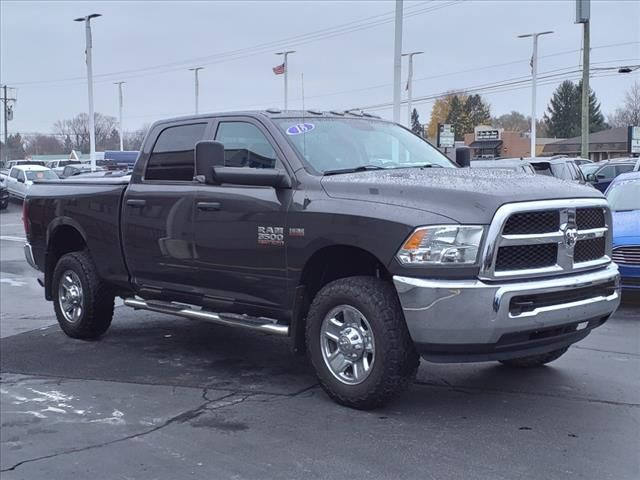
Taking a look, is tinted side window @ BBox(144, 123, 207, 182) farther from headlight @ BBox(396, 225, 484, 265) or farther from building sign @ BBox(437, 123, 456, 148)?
building sign @ BBox(437, 123, 456, 148)

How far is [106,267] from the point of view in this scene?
24.6ft

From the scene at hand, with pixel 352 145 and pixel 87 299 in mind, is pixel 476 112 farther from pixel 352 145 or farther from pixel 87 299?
pixel 352 145

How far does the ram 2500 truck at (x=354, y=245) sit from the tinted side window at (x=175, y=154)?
13mm

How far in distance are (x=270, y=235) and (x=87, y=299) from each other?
9.31 ft

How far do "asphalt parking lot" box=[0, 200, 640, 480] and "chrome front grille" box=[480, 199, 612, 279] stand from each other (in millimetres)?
A: 991

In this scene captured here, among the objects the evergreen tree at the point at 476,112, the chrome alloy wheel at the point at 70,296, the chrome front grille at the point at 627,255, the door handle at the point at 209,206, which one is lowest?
the chrome alloy wheel at the point at 70,296

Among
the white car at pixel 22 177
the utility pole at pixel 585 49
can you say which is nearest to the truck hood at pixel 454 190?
the utility pole at pixel 585 49

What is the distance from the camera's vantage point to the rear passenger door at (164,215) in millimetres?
6520

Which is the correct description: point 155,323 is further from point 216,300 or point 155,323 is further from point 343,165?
point 343,165

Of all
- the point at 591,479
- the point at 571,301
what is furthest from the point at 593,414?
the point at 591,479

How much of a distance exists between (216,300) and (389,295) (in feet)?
5.90

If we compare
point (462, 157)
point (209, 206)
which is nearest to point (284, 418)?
point (209, 206)

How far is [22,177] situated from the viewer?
33344 mm

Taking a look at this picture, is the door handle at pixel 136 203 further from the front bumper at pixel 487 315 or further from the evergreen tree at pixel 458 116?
the evergreen tree at pixel 458 116
